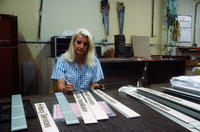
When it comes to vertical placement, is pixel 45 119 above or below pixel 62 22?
below

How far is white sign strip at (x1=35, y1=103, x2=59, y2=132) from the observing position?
0.61m

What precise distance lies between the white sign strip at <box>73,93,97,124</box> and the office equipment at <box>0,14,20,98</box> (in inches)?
78.5

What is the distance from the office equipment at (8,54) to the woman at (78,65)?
113cm

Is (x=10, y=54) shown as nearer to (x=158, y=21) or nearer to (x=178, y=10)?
(x=158, y=21)

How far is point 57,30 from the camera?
10.9 feet

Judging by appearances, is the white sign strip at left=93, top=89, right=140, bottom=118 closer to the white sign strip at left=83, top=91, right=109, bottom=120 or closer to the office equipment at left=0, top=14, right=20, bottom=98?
the white sign strip at left=83, top=91, right=109, bottom=120

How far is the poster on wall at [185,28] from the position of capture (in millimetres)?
4605

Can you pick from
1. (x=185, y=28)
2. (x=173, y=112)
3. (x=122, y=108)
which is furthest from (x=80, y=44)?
(x=185, y=28)

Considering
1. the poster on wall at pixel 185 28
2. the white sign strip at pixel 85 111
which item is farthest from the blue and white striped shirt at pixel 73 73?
the poster on wall at pixel 185 28

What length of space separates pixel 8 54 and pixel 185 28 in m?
4.34

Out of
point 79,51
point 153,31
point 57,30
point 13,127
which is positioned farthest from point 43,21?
point 13,127

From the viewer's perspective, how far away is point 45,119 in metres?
0.68

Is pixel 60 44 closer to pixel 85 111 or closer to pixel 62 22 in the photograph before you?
pixel 62 22

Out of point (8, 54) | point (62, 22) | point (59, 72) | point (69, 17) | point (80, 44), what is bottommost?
point (59, 72)
